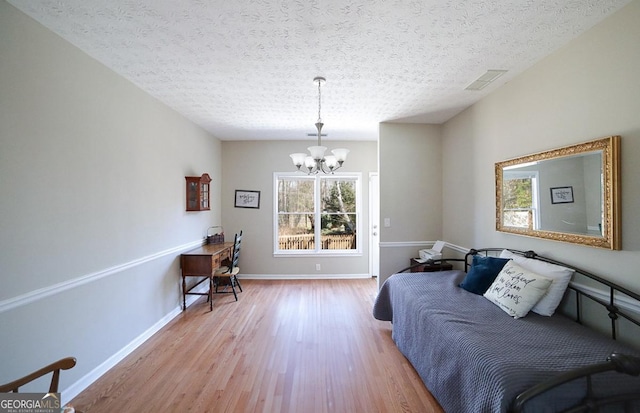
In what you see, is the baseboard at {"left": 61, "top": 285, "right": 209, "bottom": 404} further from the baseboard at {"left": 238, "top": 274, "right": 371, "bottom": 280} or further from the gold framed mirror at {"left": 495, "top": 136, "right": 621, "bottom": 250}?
the gold framed mirror at {"left": 495, "top": 136, "right": 621, "bottom": 250}

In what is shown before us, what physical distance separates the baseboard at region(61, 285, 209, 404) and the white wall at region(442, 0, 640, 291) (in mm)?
3962

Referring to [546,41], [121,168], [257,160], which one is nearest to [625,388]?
[546,41]

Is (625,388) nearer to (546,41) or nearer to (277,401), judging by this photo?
(277,401)

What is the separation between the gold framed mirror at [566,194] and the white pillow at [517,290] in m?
0.41

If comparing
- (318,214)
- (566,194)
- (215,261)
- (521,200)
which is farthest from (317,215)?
(566,194)

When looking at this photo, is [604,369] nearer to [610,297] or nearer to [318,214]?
[610,297]

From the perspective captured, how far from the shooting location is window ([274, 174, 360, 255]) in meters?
5.04

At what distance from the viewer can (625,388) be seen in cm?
122

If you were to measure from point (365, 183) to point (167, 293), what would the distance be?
12.1 feet

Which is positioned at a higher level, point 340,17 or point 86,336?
point 340,17

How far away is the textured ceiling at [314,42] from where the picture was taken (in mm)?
1631

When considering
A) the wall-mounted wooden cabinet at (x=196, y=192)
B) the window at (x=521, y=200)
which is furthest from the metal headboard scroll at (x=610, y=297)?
the wall-mounted wooden cabinet at (x=196, y=192)

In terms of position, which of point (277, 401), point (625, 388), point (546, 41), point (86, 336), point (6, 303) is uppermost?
point (546, 41)

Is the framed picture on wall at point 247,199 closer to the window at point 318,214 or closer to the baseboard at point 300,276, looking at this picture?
the window at point 318,214
